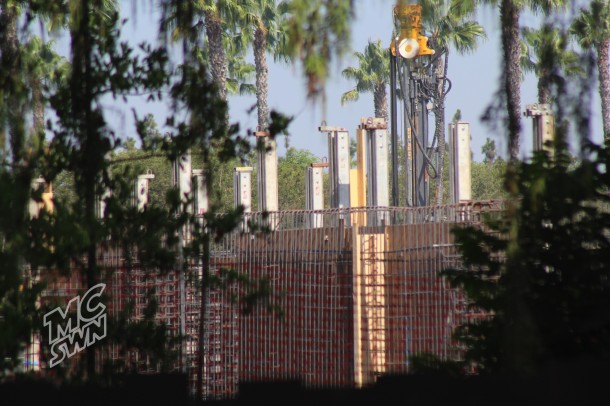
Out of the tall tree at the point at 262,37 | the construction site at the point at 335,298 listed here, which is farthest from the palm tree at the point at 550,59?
the tall tree at the point at 262,37

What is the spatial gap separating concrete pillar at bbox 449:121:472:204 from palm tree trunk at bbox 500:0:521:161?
40.7ft

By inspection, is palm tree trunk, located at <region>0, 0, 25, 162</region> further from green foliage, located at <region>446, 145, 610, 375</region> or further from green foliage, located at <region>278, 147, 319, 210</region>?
green foliage, located at <region>278, 147, 319, 210</region>

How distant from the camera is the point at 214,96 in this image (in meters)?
5.64

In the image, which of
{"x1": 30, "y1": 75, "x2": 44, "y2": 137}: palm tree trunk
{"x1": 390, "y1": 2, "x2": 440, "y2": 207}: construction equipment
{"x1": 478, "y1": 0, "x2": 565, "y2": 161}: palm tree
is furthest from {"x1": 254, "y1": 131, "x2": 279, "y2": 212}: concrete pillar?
{"x1": 478, "y1": 0, "x2": 565, "y2": 161}: palm tree

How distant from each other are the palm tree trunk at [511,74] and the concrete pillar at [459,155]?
12.4 meters

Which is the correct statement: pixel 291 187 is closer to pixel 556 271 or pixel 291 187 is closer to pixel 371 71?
pixel 371 71

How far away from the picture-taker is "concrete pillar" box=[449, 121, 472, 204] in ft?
55.2

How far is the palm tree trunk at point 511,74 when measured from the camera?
13.7 ft

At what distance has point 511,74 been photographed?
4.33 meters

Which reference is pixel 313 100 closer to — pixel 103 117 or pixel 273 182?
pixel 103 117

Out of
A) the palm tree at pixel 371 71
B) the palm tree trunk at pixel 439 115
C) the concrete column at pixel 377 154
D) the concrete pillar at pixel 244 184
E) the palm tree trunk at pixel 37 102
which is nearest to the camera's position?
the palm tree trunk at pixel 37 102

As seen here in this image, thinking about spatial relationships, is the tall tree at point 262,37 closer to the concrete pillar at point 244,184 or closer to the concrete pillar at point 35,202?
the concrete pillar at point 244,184

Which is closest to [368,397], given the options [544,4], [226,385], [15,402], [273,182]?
[15,402]

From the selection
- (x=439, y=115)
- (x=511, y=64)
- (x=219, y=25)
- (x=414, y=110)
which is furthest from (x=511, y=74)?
(x=219, y=25)
